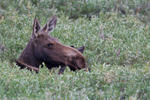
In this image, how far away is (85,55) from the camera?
1020cm

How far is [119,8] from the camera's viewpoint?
14.5m

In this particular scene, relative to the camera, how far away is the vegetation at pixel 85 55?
6594 millimetres

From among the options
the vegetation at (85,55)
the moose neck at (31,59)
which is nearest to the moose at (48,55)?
the moose neck at (31,59)

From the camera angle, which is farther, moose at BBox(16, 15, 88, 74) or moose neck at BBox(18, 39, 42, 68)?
moose neck at BBox(18, 39, 42, 68)

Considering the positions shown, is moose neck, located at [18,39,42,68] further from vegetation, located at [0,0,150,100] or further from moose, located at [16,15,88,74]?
vegetation, located at [0,0,150,100]

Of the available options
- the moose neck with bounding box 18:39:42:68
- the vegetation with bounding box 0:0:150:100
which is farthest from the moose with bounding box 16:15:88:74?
the vegetation with bounding box 0:0:150:100

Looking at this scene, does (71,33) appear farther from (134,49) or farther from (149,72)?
(149,72)

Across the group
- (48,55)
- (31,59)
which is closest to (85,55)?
(48,55)

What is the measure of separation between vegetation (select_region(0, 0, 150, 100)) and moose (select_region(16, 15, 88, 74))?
13.3 inches

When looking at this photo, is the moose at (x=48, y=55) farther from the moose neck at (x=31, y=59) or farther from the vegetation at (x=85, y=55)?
the vegetation at (x=85, y=55)

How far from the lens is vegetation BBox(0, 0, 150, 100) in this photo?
6.59 m

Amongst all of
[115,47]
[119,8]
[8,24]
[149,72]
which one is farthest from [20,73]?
[119,8]

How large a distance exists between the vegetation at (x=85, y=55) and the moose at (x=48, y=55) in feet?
1.11

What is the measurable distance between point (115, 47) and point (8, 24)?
11.0ft
